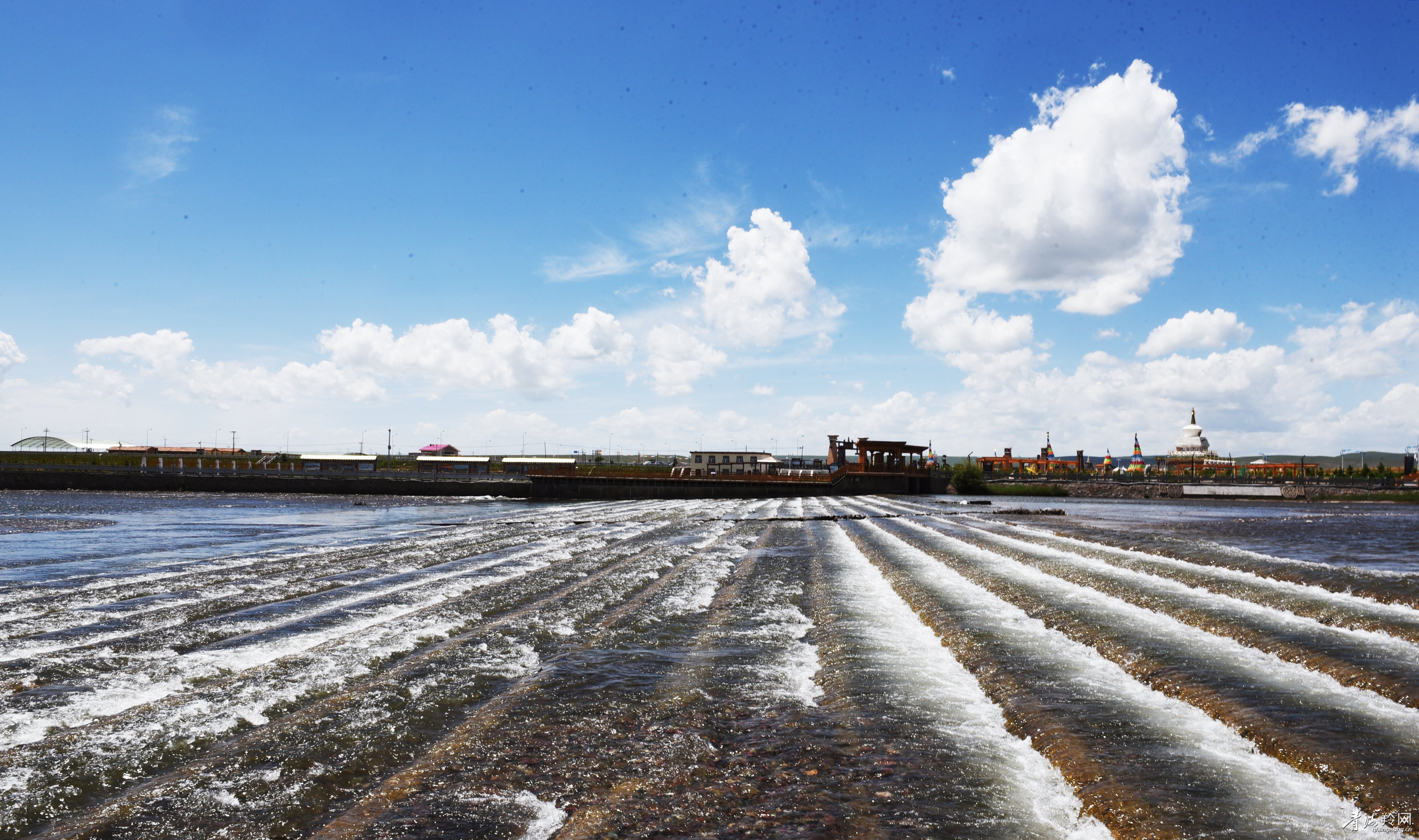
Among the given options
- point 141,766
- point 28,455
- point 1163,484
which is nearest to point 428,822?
point 141,766

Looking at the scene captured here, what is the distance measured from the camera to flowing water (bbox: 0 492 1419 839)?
382cm

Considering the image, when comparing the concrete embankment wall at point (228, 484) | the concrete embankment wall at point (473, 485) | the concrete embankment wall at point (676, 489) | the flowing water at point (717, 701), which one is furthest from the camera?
the concrete embankment wall at point (228, 484)

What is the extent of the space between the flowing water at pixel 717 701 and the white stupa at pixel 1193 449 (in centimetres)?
13091

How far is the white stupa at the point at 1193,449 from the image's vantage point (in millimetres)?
124250

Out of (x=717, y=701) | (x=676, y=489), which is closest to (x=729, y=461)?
(x=676, y=489)

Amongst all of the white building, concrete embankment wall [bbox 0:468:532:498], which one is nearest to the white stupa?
the white building

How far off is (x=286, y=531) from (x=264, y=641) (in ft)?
63.8

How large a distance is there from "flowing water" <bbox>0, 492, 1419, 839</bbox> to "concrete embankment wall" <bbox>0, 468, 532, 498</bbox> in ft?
166

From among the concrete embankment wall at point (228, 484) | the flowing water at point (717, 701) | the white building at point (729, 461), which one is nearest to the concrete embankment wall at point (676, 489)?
the concrete embankment wall at point (228, 484)

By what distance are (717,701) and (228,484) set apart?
7483cm

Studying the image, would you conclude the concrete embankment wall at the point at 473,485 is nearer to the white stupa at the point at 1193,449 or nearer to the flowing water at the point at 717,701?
the flowing water at the point at 717,701

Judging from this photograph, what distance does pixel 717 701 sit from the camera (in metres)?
5.85

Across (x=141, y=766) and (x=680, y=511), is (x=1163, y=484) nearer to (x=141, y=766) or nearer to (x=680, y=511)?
(x=680, y=511)

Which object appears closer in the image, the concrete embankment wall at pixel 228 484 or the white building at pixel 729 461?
the concrete embankment wall at pixel 228 484
